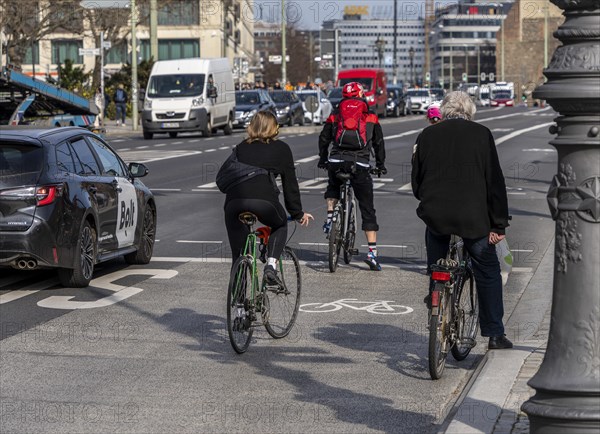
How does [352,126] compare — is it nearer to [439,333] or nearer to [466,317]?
[466,317]

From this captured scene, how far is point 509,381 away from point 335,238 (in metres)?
5.63

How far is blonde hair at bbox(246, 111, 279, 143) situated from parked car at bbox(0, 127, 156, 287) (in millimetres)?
3059

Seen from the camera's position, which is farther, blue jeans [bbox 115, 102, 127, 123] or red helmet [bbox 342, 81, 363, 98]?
blue jeans [bbox 115, 102, 127, 123]

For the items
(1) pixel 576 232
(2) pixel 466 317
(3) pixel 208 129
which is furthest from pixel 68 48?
(1) pixel 576 232

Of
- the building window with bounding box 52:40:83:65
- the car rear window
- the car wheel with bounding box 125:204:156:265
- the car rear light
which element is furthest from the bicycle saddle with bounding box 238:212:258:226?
the building window with bounding box 52:40:83:65

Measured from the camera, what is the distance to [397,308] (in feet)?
35.1

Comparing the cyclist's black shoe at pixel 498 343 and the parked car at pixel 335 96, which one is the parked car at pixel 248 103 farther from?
the cyclist's black shoe at pixel 498 343

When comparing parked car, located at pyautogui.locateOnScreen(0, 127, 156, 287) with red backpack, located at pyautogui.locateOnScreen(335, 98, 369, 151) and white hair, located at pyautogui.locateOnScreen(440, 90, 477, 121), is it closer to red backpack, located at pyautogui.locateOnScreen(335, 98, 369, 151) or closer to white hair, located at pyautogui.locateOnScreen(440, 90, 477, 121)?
red backpack, located at pyautogui.locateOnScreen(335, 98, 369, 151)

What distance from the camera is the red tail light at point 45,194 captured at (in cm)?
1144

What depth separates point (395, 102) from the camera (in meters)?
76.6

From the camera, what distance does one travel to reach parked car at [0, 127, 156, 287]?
11.4 metres

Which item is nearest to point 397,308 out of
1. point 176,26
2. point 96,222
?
point 96,222

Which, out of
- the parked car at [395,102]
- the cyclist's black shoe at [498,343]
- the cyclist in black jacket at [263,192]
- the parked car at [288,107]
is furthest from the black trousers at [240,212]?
the parked car at [395,102]

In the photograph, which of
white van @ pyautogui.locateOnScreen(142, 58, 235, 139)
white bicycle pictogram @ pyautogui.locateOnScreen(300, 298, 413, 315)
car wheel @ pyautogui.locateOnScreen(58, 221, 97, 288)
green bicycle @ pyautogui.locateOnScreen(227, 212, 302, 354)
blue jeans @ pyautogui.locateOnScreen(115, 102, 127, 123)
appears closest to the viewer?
green bicycle @ pyautogui.locateOnScreen(227, 212, 302, 354)
